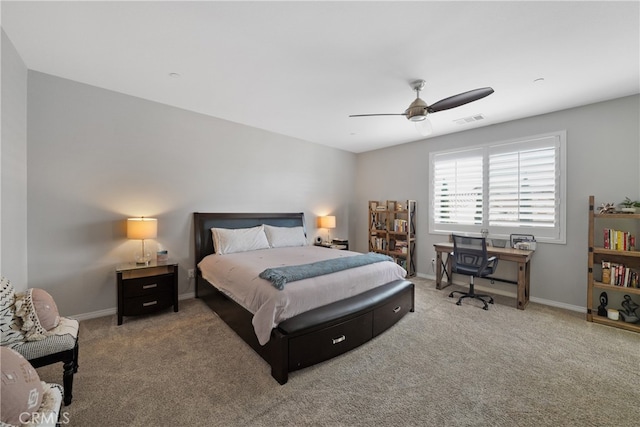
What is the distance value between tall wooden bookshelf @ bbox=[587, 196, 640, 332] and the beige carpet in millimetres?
288

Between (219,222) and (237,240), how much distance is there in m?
0.46

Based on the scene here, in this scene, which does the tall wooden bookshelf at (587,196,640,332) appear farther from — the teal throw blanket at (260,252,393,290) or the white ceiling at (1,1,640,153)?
the teal throw blanket at (260,252,393,290)

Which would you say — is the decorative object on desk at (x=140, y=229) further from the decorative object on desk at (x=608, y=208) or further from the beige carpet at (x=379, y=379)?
the decorative object on desk at (x=608, y=208)

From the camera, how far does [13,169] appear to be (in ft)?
7.72

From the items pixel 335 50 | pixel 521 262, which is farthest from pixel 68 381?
pixel 521 262

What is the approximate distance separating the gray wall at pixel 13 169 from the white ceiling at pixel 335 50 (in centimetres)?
25

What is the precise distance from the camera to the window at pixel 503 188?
11.8ft

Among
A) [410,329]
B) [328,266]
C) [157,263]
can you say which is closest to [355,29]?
[328,266]

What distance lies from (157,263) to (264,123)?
8.57 ft

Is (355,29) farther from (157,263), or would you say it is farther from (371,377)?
(157,263)

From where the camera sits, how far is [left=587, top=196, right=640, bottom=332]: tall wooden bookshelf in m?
2.88

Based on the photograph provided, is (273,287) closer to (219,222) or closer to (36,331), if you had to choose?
(36,331)

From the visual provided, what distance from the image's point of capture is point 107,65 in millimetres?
A: 2582

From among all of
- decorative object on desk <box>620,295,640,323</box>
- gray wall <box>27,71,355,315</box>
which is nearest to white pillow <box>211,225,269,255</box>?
gray wall <box>27,71,355,315</box>
